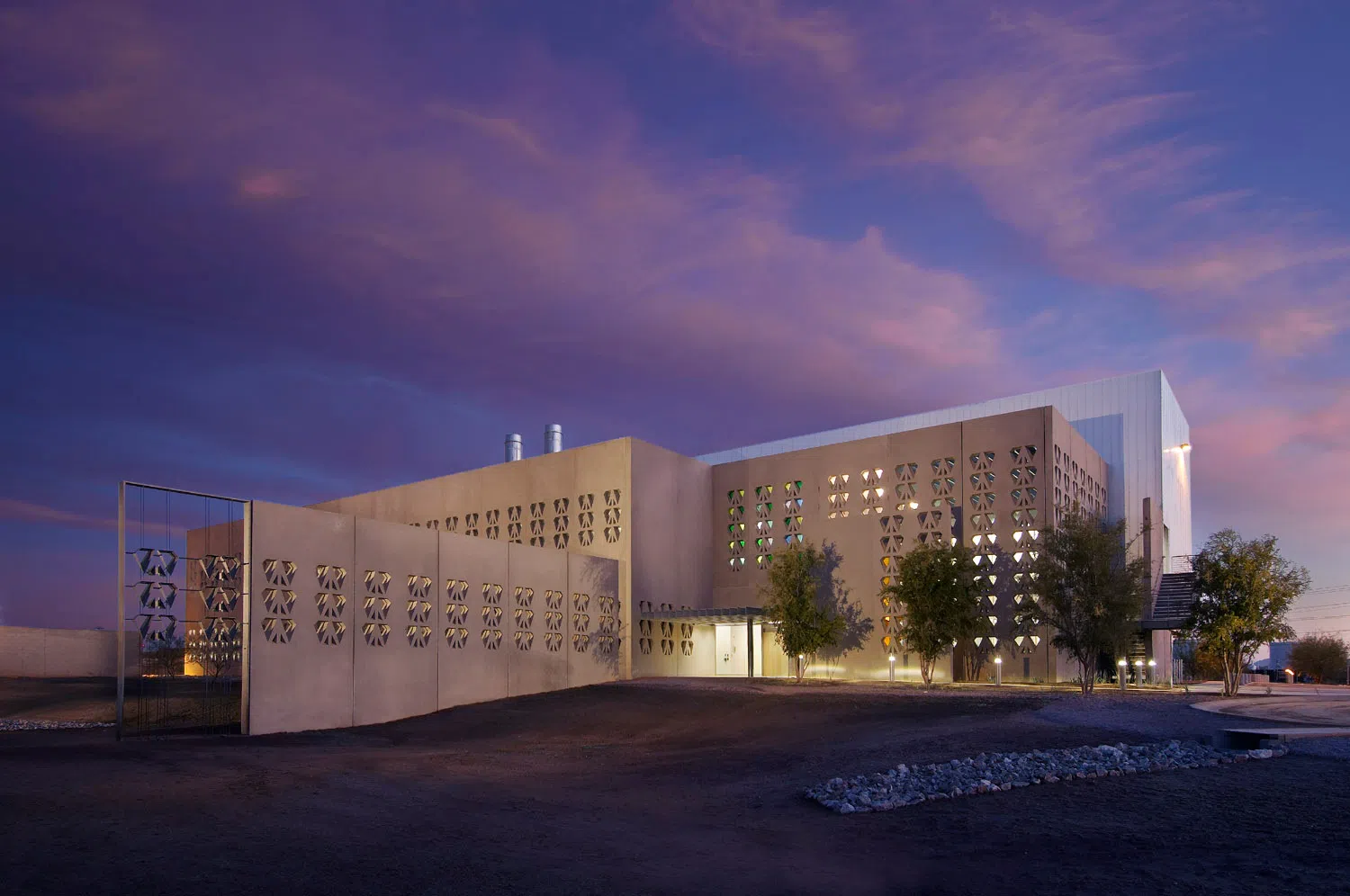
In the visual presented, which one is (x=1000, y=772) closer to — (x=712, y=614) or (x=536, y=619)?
(x=536, y=619)

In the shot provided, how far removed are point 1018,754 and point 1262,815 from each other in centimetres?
388

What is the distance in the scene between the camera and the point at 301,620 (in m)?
22.5

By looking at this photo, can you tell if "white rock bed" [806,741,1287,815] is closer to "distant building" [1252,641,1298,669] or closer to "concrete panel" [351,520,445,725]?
"concrete panel" [351,520,445,725]

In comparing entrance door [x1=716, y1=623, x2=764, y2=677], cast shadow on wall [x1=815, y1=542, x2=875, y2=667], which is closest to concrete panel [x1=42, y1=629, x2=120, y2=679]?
entrance door [x1=716, y1=623, x2=764, y2=677]

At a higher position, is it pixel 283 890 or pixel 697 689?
pixel 283 890

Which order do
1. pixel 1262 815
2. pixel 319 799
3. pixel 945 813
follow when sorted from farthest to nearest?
pixel 319 799 → pixel 945 813 → pixel 1262 815

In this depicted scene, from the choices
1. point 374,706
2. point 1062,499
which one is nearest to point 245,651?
point 374,706

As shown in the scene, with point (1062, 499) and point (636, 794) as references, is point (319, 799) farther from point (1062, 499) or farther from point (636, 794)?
point (1062, 499)

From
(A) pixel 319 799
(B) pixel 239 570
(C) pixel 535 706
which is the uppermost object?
(B) pixel 239 570

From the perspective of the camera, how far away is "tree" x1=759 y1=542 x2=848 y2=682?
34.3m

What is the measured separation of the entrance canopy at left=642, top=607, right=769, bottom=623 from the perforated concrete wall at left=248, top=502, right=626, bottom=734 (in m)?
3.21

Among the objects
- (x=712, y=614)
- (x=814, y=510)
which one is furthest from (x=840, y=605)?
(x=712, y=614)

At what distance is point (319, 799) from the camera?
1215cm

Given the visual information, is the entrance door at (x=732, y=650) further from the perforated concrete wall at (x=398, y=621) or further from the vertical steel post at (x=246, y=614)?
the vertical steel post at (x=246, y=614)
